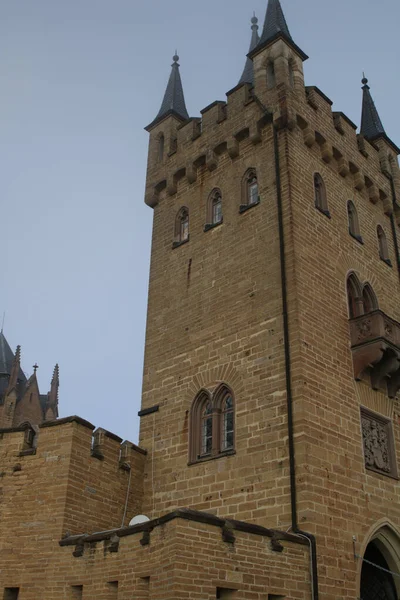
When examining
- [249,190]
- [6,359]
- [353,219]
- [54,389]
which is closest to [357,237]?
[353,219]

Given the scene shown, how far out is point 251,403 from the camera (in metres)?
14.7

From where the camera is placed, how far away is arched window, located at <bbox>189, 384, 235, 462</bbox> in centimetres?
1503

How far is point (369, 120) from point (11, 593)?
17727 millimetres

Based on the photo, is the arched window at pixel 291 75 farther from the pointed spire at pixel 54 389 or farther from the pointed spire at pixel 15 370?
the pointed spire at pixel 54 389

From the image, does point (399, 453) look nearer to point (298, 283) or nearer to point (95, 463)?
point (298, 283)

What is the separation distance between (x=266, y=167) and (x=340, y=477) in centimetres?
797

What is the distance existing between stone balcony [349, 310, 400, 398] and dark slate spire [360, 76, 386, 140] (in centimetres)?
813

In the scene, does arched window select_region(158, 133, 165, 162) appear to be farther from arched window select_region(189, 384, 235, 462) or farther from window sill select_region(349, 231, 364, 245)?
arched window select_region(189, 384, 235, 462)

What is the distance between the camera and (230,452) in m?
14.5

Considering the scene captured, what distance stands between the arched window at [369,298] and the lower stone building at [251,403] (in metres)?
0.04

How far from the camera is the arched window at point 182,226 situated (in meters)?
19.2

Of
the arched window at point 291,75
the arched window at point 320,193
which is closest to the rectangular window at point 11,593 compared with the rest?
the arched window at point 320,193

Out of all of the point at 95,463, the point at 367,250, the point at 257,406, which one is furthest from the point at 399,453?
the point at 95,463

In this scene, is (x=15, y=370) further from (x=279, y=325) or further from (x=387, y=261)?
(x=279, y=325)
